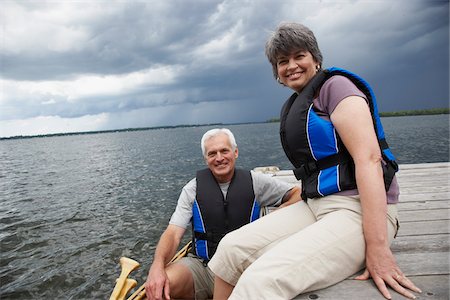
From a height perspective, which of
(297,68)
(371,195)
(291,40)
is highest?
(291,40)

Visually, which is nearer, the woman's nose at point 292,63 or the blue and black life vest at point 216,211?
the woman's nose at point 292,63

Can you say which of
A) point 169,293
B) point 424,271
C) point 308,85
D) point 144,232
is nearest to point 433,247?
point 424,271

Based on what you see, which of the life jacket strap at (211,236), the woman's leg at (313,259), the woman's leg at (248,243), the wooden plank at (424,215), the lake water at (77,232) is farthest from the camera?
the lake water at (77,232)

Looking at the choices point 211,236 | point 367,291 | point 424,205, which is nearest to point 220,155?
point 211,236

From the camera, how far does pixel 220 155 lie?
10.8 feet

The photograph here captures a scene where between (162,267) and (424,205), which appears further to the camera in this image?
(424,205)

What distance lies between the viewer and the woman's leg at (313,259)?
5.54ft

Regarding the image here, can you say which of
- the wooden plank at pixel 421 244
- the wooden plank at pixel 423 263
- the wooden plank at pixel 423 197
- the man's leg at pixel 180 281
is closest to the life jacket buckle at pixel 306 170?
the wooden plank at pixel 423 263

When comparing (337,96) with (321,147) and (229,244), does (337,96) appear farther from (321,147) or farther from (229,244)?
(229,244)

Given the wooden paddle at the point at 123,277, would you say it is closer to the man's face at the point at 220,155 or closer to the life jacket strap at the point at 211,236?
the life jacket strap at the point at 211,236

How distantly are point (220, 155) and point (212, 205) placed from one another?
0.56 m

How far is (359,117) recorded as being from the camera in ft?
6.22

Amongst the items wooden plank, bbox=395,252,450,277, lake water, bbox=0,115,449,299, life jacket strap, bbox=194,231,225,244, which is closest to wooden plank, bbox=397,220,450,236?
wooden plank, bbox=395,252,450,277

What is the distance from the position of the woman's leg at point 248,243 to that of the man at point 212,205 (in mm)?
1062
